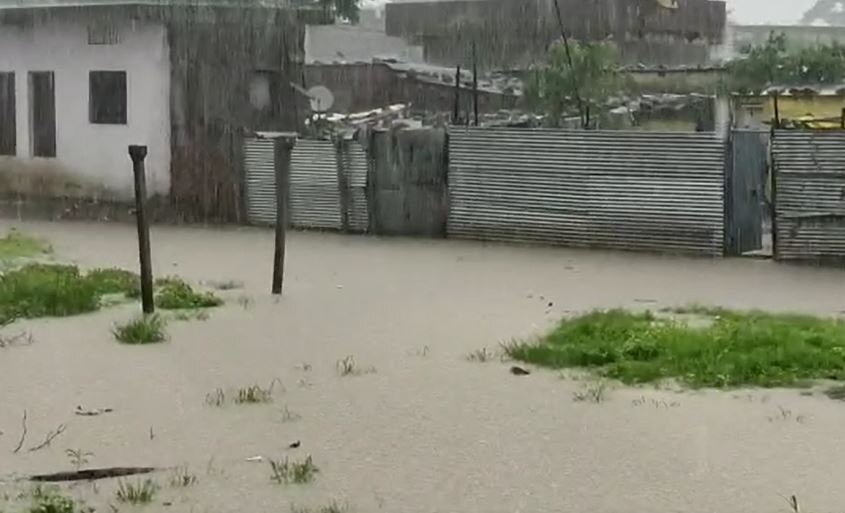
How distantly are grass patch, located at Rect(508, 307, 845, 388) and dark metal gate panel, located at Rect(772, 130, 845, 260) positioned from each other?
A: 4697mm

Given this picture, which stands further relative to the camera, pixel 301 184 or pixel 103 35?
pixel 103 35

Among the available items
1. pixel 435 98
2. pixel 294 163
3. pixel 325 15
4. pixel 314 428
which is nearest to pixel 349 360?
pixel 314 428

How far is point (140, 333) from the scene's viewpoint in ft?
34.6

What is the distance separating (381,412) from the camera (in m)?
8.19

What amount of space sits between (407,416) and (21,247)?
10.4 meters

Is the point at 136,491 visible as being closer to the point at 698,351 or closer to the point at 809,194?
the point at 698,351

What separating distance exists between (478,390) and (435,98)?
67.2 ft

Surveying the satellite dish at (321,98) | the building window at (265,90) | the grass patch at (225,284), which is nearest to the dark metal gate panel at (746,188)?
the grass patch at (225,284)

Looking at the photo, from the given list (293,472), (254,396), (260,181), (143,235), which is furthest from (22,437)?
(260,181)

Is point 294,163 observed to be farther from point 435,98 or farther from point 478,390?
point 478,390

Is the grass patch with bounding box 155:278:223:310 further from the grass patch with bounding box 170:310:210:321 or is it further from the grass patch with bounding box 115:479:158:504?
the grass patch with bounding box 115:479:158:504

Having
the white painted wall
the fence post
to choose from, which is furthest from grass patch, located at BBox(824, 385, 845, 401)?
the white painted wall

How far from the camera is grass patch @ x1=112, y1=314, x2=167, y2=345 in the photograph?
1051 centimetres

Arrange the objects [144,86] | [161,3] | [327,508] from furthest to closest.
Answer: [144,86] → [161,3] → [327,508]
